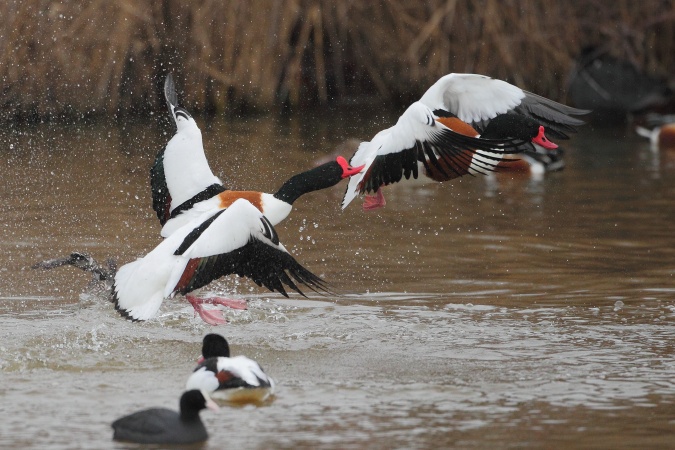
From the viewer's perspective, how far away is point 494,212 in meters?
10.5

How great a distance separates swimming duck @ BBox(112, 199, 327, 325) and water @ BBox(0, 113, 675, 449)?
1.04ft

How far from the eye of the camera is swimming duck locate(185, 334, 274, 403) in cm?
533

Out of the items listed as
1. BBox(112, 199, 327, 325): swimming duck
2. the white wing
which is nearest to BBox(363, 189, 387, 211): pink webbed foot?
the white wing

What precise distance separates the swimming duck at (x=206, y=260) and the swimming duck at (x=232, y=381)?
0.81m

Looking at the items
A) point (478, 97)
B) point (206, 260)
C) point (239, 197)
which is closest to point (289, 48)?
point (478, 97)

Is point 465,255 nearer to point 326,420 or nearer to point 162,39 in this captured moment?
point 326,420

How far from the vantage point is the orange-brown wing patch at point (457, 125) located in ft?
23.7

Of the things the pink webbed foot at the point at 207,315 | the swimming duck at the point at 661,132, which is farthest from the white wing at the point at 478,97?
the swimming duck at the point at 661,132

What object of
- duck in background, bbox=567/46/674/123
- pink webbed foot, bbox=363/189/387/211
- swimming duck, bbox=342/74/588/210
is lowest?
pink webbed foot, bbox=363/189/387/211

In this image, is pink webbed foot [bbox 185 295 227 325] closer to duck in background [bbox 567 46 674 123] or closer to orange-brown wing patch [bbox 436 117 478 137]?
orange-brown wing patch [bbox 436 117 478 137]

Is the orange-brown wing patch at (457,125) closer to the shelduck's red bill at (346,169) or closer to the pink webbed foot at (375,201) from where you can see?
the pink webbed foot at (375,201)

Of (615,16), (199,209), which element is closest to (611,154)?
(615,16)

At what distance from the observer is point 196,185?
6.97 m

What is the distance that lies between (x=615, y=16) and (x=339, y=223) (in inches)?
301
